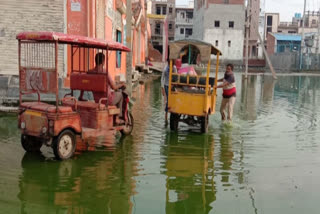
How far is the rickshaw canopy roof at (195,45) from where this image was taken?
29.5 feet

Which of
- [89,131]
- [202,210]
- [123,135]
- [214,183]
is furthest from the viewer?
[123,135]

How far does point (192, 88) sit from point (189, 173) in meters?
3.66

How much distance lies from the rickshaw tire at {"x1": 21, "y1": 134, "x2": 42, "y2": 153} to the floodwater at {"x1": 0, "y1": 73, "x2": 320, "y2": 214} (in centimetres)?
17

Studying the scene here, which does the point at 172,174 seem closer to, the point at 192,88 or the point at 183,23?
the point at 192,88

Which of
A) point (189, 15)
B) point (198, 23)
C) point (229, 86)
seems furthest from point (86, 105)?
point (189, 15)

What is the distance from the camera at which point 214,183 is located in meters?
5.86

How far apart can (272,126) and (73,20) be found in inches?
303

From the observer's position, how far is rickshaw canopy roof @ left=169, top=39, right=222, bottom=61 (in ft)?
29.5

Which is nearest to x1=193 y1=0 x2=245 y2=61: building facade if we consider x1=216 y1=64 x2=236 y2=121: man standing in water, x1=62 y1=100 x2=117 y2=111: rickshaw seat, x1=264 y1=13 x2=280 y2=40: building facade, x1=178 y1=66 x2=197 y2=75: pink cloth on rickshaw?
x1=264 y1=13 x2=280 y2=40: building facade

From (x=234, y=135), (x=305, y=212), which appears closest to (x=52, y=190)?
(x=305, y=212)

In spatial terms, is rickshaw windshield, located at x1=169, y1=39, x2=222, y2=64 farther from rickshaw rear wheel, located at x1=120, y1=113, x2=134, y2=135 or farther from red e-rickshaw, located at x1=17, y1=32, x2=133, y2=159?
rickshaw rear wheel, located at x1=120, y1=113, x2=134, y2=135

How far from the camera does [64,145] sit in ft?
22.1

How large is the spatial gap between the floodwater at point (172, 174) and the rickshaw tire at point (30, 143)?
172 mm

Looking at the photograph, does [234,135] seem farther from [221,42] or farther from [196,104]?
[221,42]
